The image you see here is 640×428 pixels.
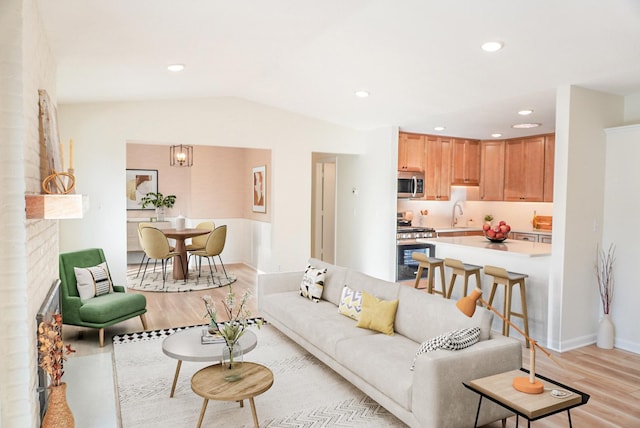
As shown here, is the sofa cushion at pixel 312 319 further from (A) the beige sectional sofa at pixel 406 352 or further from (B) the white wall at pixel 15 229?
(B) the white wall at pixel 15 229

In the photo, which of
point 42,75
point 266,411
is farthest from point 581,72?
point 42,75

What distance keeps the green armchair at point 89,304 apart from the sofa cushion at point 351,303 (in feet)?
7.23

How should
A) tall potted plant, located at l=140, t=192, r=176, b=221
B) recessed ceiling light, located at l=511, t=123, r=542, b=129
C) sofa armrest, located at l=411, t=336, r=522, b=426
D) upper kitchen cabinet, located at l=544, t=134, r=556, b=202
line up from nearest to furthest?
1. sofa armrest, located at l=411, t=336, r=522, b=426
2. recessed ceiling light, located at l=511, t=123, r=542, b=129
3. upper kitchen cabinet, located at l=544, t=134, r=556, b=202
4. tall potted plant, located at l=140, t=192, r=176, b=221

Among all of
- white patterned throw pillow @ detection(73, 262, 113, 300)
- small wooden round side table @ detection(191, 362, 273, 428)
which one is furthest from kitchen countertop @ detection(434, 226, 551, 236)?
small wooden round side table @ detection(191, 362, 273, 428)

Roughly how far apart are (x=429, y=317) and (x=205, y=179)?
6.87 metres

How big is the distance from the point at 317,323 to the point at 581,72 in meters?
3.22

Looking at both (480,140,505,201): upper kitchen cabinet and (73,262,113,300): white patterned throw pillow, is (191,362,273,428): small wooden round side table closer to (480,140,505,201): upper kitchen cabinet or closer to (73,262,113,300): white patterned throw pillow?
(73,262,113,300): white patterned throw pillow

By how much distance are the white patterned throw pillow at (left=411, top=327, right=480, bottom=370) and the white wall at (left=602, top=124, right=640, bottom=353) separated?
2.62 meters

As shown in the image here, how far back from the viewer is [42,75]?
296 centimetres

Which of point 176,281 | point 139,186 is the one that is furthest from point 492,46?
point 139,186

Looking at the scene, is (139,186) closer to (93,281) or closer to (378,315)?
(93,281)

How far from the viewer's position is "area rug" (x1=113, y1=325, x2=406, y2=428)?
296 centimetres

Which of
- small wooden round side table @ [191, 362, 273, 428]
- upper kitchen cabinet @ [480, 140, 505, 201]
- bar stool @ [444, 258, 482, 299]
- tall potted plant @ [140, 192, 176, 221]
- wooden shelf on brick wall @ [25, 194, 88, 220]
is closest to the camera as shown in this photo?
wooden shelf on brick wall @ [25, 194, 88, 220]

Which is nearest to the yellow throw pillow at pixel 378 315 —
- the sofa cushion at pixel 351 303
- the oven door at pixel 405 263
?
the sofa cushion at pixel 351 303
